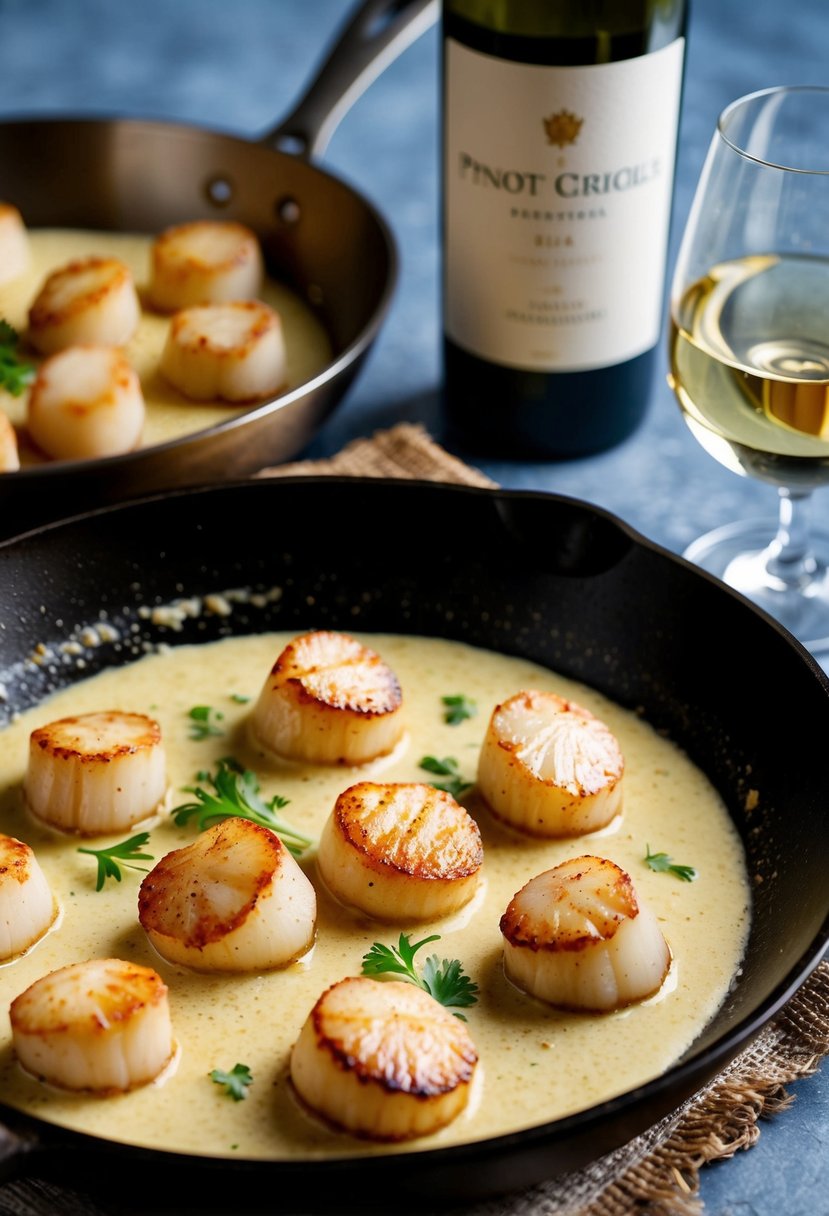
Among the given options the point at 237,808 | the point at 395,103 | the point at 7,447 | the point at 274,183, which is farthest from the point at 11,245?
the point at 237,808

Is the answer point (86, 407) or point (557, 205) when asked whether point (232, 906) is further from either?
point (557, 205)

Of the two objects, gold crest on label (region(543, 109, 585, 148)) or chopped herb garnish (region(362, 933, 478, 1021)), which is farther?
gold crest on label (region(543, 109, 585, 148))

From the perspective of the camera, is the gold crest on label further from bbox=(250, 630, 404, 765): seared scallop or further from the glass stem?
bbox=(250, 630, 404, 765): seared scallop

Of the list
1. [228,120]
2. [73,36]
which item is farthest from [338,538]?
[73,36]

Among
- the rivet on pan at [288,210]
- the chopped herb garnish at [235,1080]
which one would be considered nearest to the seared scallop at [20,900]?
the chopped herb garnish at [235,1080]

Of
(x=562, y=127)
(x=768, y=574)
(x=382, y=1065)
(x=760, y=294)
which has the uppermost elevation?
(x=562, y=127)

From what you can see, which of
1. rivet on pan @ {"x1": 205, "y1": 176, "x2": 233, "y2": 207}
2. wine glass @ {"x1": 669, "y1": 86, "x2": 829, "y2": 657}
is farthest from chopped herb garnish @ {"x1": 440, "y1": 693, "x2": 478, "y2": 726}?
rivet on pan @ {"x1": 205, "y1": 176, "x2": 233, "y2": 207}

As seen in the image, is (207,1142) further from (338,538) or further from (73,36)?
(73,36)

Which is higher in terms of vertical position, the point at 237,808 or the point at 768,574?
the point at 237,808
